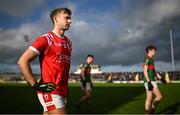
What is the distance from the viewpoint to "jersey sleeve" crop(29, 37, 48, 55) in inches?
155

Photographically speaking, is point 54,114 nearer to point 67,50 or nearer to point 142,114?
point 67,50

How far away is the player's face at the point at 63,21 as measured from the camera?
14.0 feet

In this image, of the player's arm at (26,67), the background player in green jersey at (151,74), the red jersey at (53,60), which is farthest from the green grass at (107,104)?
the player's arm at (26,67)

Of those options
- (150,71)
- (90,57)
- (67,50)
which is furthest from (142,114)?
(67,50)

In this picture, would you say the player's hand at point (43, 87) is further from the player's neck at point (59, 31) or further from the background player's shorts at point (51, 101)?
the player's neck at point (59, 31)

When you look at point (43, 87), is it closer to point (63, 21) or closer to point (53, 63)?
A: point (53, 63)

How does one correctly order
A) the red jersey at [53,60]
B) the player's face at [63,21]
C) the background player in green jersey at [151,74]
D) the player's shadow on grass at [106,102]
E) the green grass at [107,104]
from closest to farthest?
the red jersey at [53,60]
the player's face at [63,21]
the background player in green jersey at [151,74]
the green grass at [107,104]
the player's shadow on grass at [106,102]

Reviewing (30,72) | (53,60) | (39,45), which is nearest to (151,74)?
(53,60)

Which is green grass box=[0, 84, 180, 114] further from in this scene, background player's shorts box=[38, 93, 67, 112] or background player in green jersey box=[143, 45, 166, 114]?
background player's shorts box=[38, 93, 67, 112]

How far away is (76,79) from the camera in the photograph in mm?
72875

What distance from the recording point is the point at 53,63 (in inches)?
161

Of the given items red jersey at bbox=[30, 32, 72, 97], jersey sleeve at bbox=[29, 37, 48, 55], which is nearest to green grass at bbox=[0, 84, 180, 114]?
red jersey at bbox=[30, 32, 72, 97]

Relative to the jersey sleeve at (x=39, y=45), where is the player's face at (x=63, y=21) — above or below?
above

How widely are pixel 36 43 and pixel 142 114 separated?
24.2 ft
